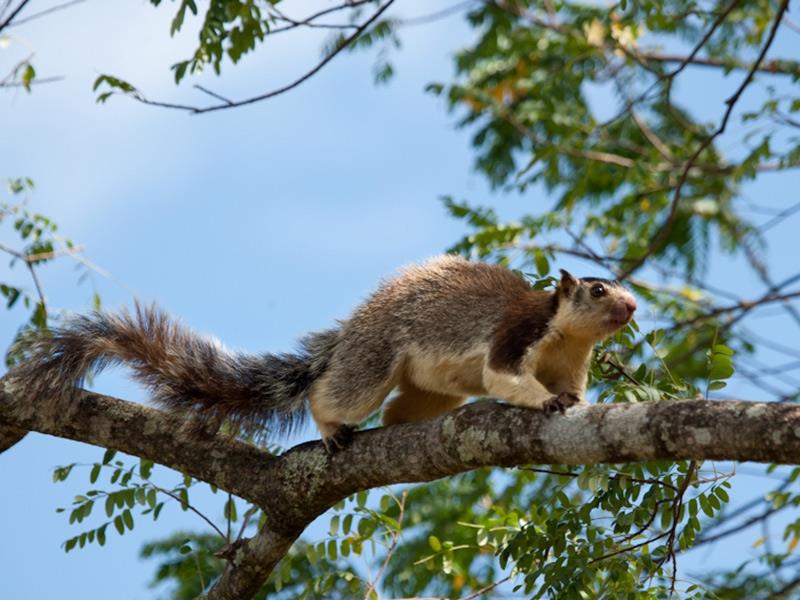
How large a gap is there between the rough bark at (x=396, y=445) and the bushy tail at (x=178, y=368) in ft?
0.55

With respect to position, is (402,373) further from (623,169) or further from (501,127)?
(501,127)

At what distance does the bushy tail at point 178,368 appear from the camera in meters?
5.55

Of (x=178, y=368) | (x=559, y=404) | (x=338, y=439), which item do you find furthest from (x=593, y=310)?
(x=178, y=368)

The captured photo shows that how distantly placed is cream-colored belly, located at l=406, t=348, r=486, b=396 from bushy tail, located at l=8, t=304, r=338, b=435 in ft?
1.52

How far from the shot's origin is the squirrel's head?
18.0 feet

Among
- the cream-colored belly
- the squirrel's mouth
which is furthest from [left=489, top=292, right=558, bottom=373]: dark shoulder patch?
the squirrel's mouth

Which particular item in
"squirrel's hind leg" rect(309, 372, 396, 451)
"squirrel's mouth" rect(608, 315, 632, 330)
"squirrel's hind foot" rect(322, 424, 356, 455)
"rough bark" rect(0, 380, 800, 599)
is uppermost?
"squirrel's mouth" rect(608, 315, 632, 330)

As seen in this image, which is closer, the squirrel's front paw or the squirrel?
the squirrel's front paw

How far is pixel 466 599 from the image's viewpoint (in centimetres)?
507

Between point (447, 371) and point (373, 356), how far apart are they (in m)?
0.36

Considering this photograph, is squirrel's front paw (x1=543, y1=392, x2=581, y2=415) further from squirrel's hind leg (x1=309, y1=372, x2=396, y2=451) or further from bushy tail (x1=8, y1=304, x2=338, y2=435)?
bushy tail (x1=8, y1=304, x2=338, y2=435)

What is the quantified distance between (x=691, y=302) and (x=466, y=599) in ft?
16.2

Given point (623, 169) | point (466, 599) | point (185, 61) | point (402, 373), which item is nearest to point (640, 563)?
point (466, 599)

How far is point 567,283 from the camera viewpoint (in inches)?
223
